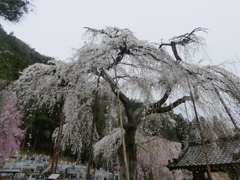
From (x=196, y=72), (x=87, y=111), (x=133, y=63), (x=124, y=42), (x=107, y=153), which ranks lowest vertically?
(x=107, y=153)

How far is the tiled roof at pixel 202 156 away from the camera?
516cm

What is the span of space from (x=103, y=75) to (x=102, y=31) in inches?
59.6

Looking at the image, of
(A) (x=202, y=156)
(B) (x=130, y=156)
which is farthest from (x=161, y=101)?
(A) (x=202, y=156)

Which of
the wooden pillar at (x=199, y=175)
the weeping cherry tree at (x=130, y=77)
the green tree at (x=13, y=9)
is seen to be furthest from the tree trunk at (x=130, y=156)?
the green tree at (x=13, y=9)

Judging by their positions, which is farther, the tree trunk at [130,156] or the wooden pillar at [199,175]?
the wooden pillar at [199,175]

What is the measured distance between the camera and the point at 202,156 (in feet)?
21.4

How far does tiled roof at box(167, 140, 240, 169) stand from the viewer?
16.9 feet

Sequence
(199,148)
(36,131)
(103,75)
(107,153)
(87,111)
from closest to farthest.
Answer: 1. (103,75)
2. (87,111)
3. (199,148)
4. (107,153)
5. (36,131)

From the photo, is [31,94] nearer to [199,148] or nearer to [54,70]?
[54,70]

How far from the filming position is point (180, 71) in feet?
15.4

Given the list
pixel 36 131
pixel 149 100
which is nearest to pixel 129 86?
pixel 149 100

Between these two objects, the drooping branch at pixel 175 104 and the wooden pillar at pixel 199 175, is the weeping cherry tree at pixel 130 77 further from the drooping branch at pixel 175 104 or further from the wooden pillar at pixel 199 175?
the wooden pillar at pixel 199 175

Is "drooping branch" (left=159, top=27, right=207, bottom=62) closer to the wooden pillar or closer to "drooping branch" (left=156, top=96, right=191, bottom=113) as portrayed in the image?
"drooping branch" (left=156, top=96, right=191, bottom=113)

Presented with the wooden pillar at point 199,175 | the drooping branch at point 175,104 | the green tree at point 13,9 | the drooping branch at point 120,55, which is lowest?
the wooden pillar at point 199,175
